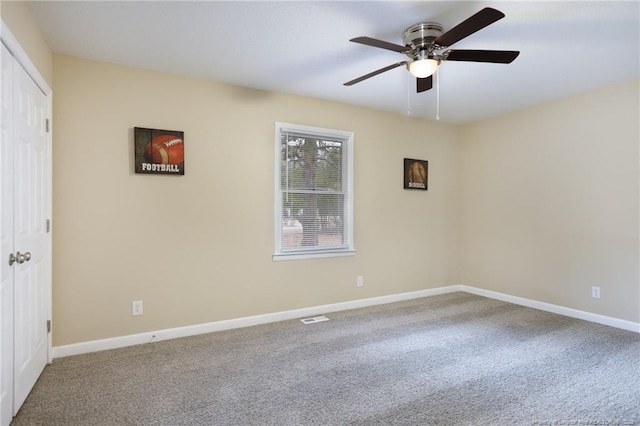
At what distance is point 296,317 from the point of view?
3891 mm

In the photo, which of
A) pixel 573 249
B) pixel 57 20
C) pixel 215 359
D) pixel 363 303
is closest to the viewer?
pixel 57 20

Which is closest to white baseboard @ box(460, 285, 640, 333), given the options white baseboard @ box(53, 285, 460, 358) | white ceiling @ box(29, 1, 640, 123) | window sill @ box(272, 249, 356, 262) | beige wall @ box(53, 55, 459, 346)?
white baseboard @ box(53, 285, 460, 358)

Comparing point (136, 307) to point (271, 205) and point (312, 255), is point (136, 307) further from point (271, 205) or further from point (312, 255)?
point (312, 255)

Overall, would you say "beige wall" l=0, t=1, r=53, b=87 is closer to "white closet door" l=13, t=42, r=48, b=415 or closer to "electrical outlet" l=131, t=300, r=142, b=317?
"white closet door" l=13, t=42, r=48, b=415

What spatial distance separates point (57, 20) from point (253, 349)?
2.82 metres

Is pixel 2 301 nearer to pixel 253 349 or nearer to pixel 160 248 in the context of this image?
pixel 160 248

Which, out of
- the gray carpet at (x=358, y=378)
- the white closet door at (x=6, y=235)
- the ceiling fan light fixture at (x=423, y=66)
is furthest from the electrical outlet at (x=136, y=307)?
the ceiling fan light fixture at (x=423, y=66)

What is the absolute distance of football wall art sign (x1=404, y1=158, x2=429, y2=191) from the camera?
470 centimetres

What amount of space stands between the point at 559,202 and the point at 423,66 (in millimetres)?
2757

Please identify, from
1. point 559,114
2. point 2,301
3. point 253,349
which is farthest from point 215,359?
point 559,114

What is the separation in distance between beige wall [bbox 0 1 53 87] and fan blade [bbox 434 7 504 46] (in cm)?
242

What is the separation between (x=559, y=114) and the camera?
13.2 feet

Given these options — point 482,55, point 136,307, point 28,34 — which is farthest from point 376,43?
point 136,307

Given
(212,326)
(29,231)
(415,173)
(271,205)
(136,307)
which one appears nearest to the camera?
(29,231)
